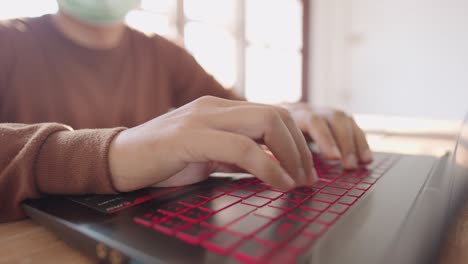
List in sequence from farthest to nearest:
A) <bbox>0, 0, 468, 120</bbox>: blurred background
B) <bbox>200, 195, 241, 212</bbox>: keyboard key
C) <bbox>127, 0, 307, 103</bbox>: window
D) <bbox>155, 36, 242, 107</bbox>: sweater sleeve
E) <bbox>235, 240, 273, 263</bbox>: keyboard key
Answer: <bbox>0, 0, 468, 120</bbox>: blurred background < <bbox>127, 0, 307, 103</bbox>: window < <bbox>155, 36, 242, 107</bbox>: sweater sleeve < <bbox>200, 195, 241, 212</bbox>: keyboard key < <bbox>235, 240, 273, 263</bbox>: keyboard key

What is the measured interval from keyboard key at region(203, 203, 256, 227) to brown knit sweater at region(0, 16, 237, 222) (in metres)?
0.15

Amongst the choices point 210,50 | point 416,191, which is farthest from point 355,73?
point 416,191

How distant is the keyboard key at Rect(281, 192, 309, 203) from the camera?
324 millimetres

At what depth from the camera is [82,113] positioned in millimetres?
832

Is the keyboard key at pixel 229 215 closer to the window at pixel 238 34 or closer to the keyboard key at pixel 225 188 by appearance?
the keyboard key at pixel 225 188

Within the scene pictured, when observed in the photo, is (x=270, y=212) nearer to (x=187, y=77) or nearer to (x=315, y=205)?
(x=315, y=205)

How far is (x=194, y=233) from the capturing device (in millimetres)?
237

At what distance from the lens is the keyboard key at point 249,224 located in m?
Result: 0.24

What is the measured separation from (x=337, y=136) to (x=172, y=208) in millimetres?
375

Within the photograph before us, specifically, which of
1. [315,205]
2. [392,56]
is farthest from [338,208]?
[392,56]

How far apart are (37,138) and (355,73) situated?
3309 millimetres

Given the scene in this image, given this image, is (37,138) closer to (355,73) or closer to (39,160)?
(39,160)

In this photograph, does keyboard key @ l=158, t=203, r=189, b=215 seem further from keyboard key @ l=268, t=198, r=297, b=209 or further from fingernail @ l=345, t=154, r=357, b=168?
fingernail @ l=345, t=154, r=357, b=168

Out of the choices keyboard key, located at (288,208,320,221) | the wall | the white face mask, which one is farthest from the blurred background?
keyboard key, located at (288,208,320,221)
